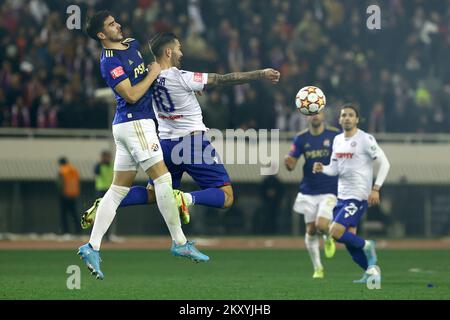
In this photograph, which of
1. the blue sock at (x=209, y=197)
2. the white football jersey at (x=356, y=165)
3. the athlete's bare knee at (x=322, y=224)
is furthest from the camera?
the athlete's bare knee at (x=322, y=224)

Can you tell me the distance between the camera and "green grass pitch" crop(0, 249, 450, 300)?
39.3 feet

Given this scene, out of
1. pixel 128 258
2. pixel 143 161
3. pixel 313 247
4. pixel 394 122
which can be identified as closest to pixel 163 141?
pixel 143 161

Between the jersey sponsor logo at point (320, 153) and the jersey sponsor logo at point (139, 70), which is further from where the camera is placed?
the jersey sponsor logo at point (320, 153)

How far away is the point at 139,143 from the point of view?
11.8 m

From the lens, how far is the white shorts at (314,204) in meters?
16.5

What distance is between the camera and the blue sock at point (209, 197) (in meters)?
12.1

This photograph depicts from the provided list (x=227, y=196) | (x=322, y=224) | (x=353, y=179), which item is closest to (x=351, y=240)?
(x=353, y=179)

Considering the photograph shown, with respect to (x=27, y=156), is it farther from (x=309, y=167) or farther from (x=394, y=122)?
(x=309, y=167)

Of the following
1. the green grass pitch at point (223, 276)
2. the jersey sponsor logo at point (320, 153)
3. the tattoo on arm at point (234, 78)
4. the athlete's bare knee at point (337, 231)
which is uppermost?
the tattoo on arm at point (234, 78)

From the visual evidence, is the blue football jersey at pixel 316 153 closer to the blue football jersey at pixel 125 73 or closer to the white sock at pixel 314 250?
the white sock at pixel 314 250

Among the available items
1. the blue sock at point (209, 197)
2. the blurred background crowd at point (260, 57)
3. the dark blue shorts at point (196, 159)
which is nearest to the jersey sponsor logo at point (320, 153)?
the dark blue shorts at point (196, 159)

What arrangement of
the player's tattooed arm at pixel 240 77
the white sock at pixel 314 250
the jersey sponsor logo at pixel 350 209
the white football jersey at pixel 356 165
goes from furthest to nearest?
the white sock at pixel 314 250
the white football jersey at pixel 356 165
the jersey sponsor logo at pixel 350 209
the player's tattooed arm at pixel 240 77

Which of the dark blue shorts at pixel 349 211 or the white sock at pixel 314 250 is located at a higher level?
the dark blue shorts at pixel 349 211

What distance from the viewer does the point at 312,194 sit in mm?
16781
